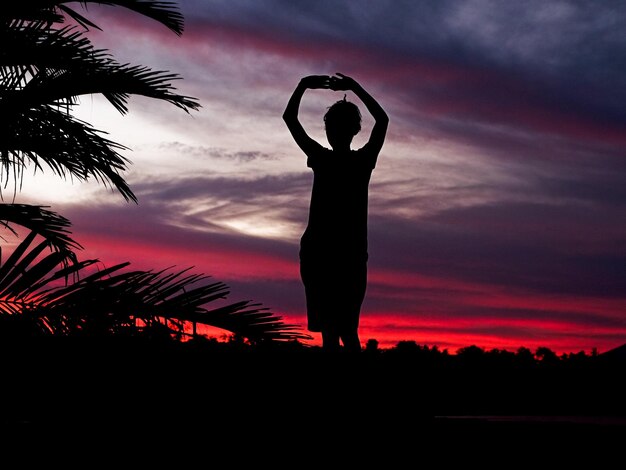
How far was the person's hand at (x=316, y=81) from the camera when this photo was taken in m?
6.15

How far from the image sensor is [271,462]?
403 cm

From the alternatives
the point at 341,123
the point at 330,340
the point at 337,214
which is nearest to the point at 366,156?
the point at 341,123

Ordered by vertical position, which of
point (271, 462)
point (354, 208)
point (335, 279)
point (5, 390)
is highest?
point (354, 208)

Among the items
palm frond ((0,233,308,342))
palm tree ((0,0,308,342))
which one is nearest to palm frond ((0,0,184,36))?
palm tree ((0,0,308,342))

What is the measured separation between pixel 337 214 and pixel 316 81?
1032 millimetres

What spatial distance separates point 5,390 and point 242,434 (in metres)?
1.26

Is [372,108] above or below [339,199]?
above

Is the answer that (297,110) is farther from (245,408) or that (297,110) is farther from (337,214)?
(245,408)

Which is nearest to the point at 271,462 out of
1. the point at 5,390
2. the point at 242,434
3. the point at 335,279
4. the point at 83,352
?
the point at 242,434

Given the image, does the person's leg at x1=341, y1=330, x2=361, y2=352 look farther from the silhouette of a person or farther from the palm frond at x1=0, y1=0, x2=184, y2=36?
the palm frond at x1=0, y1=0, x2=184, y2=36

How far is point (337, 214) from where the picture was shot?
6012 mm

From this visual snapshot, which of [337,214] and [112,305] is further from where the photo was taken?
[337,214]

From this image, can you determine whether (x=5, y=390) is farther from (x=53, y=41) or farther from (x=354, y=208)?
(x=354, y=208)

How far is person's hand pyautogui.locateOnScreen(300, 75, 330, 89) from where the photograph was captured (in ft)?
20.2
